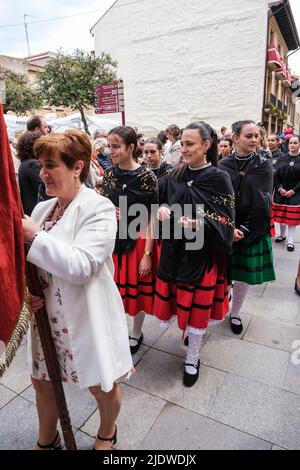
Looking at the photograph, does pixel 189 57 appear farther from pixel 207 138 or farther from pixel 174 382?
pixel 174 382

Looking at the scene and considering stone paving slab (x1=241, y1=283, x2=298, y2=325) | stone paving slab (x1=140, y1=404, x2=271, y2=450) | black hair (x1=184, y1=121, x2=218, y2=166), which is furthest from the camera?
stone paving slab (x1=241, y1=283, x2=298, y2=325)

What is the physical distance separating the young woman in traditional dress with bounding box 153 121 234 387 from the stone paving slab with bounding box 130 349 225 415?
0.09 meters

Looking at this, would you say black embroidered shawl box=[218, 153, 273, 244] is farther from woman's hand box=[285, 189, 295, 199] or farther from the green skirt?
woman's hand box=[285, 189, 295, 199]

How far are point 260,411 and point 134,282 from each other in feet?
4.25

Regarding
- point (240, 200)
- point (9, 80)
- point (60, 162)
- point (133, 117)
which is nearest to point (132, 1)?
point (133, 117)

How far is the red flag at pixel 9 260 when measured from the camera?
107 cm

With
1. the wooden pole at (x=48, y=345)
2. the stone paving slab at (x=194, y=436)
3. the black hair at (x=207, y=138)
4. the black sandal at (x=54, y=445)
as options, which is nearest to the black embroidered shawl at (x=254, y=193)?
the black hair at (x=207, y=138)

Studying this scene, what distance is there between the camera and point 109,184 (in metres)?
2.69

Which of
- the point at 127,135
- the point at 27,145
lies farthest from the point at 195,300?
the point at 27,145

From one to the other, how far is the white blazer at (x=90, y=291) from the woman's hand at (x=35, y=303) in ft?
0.34

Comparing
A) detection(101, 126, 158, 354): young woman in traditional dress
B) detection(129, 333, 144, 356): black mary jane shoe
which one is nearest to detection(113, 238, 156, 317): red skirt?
detection(101, 126, 158, 354): young woman in traditional dress

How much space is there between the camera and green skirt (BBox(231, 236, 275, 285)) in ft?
9.78

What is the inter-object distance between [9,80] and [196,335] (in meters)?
21.9

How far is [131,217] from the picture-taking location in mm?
2627
